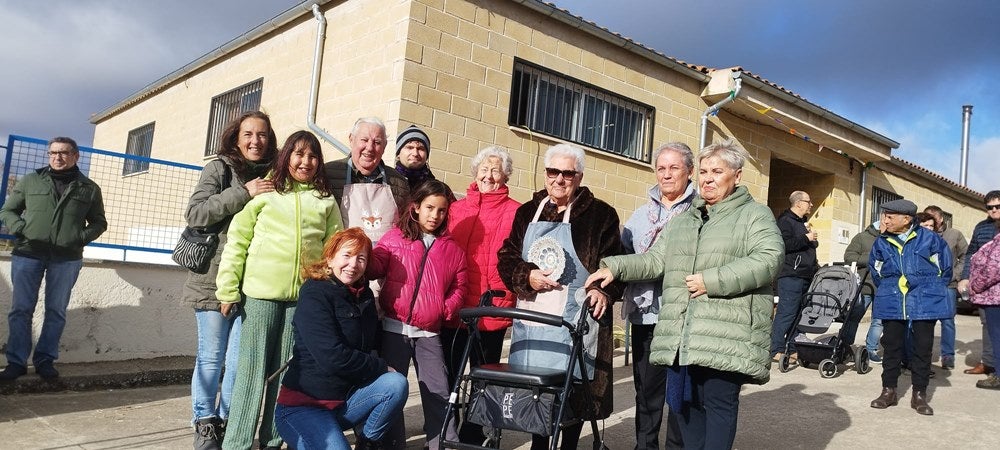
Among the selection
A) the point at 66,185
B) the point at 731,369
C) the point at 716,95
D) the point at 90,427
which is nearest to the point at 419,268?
the point at 731,369

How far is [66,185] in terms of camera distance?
17.8ft

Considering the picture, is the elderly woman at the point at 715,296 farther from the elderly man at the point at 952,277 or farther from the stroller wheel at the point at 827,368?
the elderly man at the point at 952,277

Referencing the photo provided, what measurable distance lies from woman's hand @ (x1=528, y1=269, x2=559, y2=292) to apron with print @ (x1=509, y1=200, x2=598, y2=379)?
5 cm

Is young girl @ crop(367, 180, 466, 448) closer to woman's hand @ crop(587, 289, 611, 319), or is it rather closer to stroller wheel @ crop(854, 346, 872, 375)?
woman's hand @ crop(587, 289, 611, 319)

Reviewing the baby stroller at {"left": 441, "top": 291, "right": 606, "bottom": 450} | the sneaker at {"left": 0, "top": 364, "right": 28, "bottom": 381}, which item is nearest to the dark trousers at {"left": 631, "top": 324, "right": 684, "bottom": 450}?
the baby stroller at {"left": 441, "top": 291, "right": 606, "bottom": 450}

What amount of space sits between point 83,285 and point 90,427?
1988 millimetres

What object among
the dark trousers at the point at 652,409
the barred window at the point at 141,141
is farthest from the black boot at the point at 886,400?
the barred window at the point at 141,141

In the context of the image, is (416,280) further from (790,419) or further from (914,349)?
(914,349)

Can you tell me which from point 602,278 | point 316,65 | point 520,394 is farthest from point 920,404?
→ point 316,65

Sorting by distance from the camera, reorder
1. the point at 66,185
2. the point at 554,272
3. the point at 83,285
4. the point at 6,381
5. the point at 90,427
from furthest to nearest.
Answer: the point at 83,285
the point at 66,185
the point at 6,381
the point at 90,427
the point at 554,272

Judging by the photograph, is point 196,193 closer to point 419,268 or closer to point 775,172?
point 419,268

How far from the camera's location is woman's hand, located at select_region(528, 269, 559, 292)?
3.44 metres

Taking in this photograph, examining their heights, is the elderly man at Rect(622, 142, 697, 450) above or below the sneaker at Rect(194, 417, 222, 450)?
above

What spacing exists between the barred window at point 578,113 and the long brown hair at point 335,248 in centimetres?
565
